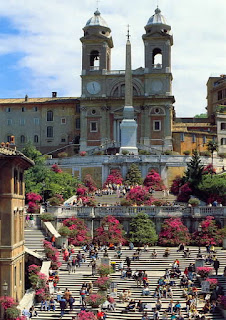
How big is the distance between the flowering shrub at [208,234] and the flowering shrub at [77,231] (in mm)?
8301

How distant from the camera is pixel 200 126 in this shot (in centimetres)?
10119

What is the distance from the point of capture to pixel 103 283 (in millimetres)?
41781

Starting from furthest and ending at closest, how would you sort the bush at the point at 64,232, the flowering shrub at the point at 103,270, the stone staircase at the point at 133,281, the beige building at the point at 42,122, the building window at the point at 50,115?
the building window at the point at 50,115
the beige building at the point at 42,122
the bush at the point at 64,232
the flowering shrub at the point at 103,270
the stone staircase at the point at 133,281

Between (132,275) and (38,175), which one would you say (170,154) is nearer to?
(38,175)

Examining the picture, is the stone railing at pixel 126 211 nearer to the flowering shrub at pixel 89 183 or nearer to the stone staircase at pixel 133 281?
the stone staircase at pixel 133 281

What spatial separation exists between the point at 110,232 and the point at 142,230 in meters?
2.45

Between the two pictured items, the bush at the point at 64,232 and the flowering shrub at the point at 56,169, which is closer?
the bush at the point at 64,232

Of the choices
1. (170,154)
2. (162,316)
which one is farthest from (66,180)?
(162,316)

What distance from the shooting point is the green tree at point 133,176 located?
76.8m

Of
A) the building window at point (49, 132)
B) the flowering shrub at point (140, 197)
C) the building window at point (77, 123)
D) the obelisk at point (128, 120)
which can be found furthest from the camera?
the building window at point (49, 132)

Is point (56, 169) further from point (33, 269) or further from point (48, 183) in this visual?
point (33, 269)

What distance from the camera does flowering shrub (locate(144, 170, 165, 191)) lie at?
7525 centimetres

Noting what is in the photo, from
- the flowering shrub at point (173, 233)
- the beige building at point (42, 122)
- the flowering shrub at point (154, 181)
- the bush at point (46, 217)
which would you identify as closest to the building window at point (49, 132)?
the beige building at point (42, 122)

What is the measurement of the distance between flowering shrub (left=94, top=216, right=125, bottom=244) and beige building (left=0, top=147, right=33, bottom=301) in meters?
12.8
